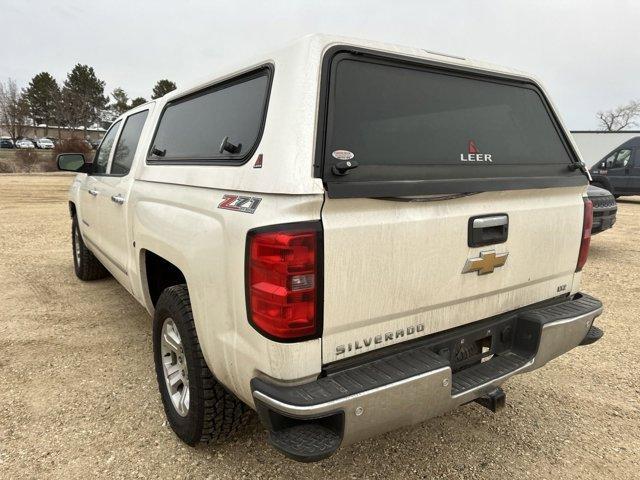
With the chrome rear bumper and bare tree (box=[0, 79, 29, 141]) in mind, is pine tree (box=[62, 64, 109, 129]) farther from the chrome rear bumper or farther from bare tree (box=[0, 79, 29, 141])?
the chrome rear bumper

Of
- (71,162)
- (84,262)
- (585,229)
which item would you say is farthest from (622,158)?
(71,162)

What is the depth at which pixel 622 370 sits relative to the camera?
3.46 meters

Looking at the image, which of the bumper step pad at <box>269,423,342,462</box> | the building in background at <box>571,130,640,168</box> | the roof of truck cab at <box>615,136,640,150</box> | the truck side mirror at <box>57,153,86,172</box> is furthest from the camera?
the building in background at <box>571,130,640,168</box>

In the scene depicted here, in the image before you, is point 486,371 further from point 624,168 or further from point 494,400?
point 624,168

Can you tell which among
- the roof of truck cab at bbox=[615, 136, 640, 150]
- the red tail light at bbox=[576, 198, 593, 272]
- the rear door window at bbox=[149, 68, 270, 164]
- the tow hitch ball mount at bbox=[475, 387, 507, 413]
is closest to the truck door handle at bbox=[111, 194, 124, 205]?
the rear door window at bbox=[149, 68, 270, 164]

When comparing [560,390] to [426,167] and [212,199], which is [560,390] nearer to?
[426,167]

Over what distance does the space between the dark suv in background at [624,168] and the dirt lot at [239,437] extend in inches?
516

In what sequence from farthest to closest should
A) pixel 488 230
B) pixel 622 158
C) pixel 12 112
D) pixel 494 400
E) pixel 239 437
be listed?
pixel 12 112, pixel 622 158, pixel 239 437, pixel 494 400, pixel 488 230

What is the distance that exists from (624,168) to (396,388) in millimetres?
17000

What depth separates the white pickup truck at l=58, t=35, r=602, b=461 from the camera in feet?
5.66

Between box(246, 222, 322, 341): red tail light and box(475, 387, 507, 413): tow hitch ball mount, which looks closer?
box(246, 222, 322, 341): red tail light

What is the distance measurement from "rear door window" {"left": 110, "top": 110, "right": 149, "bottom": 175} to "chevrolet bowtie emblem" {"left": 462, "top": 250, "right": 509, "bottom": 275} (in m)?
2.52

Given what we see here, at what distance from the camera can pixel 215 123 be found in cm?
243

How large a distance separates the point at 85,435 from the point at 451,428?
2093 mm
